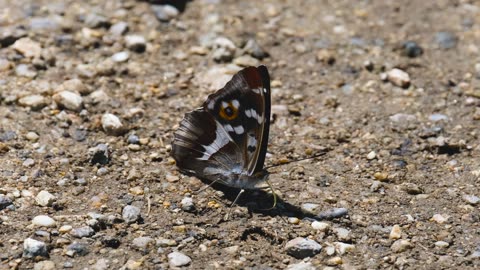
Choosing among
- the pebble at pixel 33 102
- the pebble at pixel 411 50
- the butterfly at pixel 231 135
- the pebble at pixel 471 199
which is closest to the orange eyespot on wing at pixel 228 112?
the butterfly at pixel 231 135

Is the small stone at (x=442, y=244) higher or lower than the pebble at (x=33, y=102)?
lower

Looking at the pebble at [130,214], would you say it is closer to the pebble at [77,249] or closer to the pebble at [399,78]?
the pebble at [77,249]

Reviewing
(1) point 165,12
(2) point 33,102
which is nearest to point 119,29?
(1) point 165,12

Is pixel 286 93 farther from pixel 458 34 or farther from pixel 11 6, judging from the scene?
pixel 11 6

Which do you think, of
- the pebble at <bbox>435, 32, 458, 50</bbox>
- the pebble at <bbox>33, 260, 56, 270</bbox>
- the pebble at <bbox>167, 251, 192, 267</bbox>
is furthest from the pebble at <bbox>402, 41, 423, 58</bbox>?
the pebble at <bbox>33, 260, 56, 270</bbox>

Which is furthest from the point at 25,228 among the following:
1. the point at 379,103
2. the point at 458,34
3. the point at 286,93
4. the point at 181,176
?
the point at 458,34

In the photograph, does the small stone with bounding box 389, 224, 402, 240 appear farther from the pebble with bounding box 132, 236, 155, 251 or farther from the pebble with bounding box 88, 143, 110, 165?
the pebble with bounding box 88, 143, 110, 165
